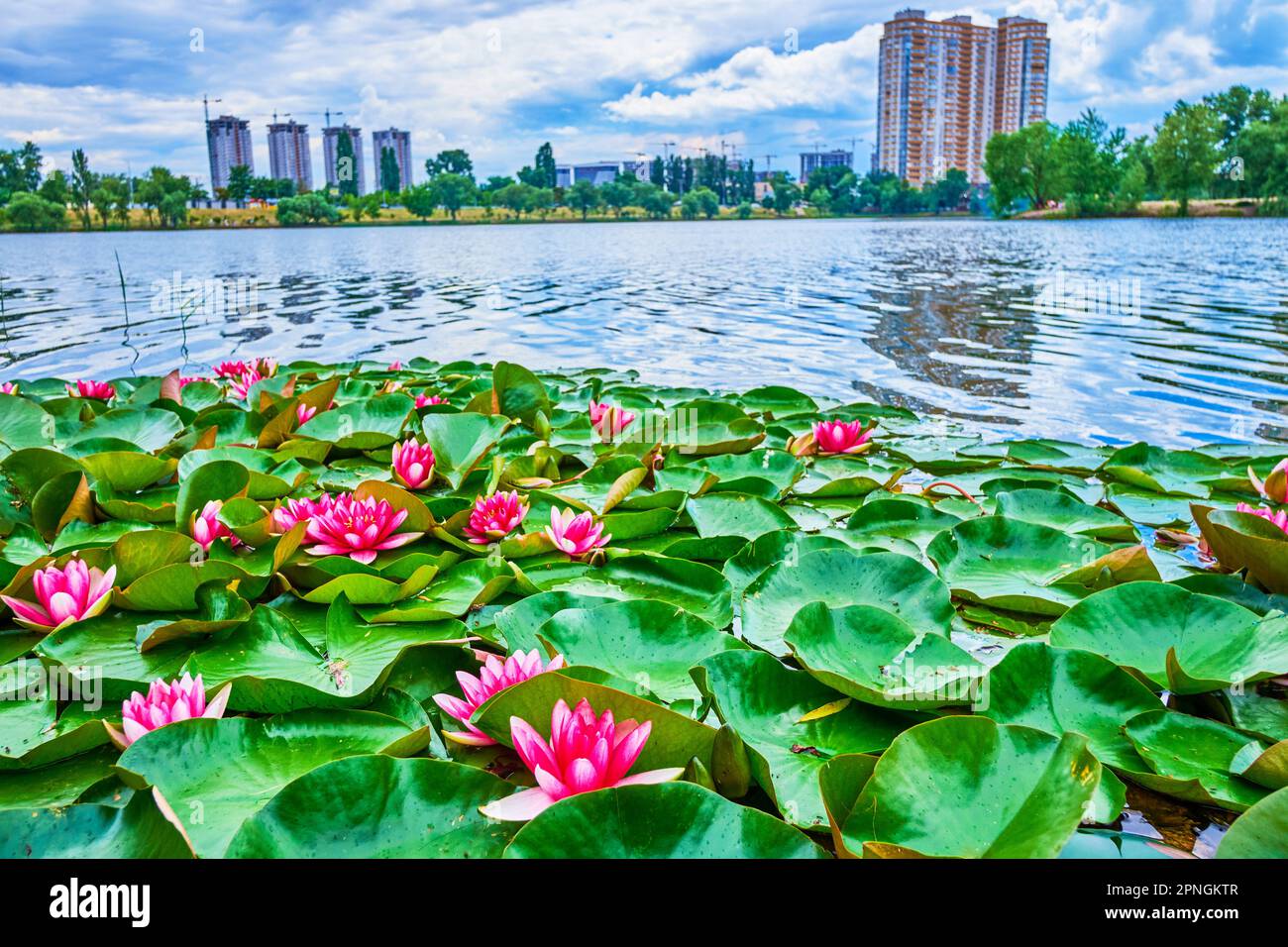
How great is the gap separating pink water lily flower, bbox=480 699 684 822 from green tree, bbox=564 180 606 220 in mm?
62780

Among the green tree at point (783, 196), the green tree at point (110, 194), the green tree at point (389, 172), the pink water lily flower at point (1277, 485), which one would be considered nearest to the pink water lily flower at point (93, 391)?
the pink water lily flower at point (1277, 485)

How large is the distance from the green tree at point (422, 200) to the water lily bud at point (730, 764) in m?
66.5

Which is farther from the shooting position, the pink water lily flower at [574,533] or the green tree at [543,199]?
the green tree at [543,199]

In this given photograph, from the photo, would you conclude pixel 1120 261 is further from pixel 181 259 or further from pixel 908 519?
pixel 181 259

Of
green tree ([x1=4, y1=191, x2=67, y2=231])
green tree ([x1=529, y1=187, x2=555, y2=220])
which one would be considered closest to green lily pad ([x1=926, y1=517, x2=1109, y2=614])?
green tree ([x1=4, y1=191, x2=67, y2=231])

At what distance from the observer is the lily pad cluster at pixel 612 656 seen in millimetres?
998

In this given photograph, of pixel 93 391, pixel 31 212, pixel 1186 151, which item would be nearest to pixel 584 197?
pixel 31 212

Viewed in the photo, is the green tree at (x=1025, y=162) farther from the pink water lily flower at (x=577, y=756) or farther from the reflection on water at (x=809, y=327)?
the pink water lily flower at (x=577, y=756)

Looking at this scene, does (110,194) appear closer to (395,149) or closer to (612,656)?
(395,149)

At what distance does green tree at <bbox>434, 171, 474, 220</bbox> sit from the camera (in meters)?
62.7

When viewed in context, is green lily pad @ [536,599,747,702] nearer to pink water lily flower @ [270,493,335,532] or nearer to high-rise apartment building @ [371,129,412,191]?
pink water lily flower @ [270,493,335,532]

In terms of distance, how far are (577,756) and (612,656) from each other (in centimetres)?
44
